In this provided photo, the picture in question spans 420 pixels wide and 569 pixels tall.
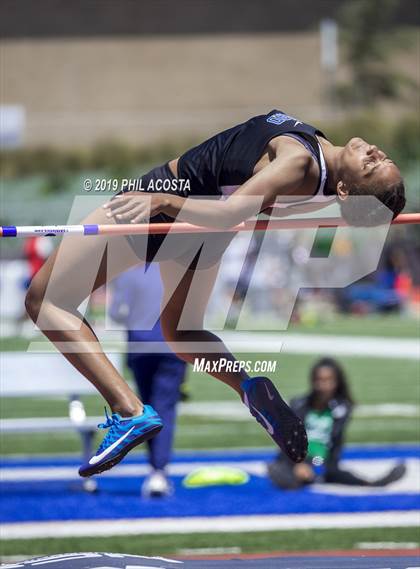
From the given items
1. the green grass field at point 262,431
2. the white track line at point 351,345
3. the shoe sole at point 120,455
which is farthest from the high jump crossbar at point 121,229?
the white track line at point 351,345

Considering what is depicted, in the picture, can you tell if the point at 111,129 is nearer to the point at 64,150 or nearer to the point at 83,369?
the point at 64,150

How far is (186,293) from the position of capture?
5.74 metres

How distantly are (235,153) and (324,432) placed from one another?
3.72 m

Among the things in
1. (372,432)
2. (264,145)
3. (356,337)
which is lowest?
(356,337)

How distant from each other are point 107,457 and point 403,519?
121 inches

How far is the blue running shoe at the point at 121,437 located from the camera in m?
5.06

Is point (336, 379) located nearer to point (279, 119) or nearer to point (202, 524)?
point (202, 524)

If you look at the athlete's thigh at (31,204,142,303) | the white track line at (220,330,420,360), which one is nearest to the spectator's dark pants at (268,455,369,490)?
the athlete's thigh at (31,204,142,303)

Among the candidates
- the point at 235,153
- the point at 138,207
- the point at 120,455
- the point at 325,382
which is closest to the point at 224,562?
the point at 120,455

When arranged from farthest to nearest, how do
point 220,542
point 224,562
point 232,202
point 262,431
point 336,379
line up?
point 262,431 < point 336,379 < point 220,542 < point 224,562 < point 232,202

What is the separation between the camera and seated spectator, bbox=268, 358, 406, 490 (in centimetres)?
850

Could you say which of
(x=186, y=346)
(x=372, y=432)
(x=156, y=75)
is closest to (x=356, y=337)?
(x=372, y=432)

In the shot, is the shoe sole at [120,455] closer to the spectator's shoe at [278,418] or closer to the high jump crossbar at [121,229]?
the spectator's shoe at [278,418]

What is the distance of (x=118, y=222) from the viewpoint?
5.16m
